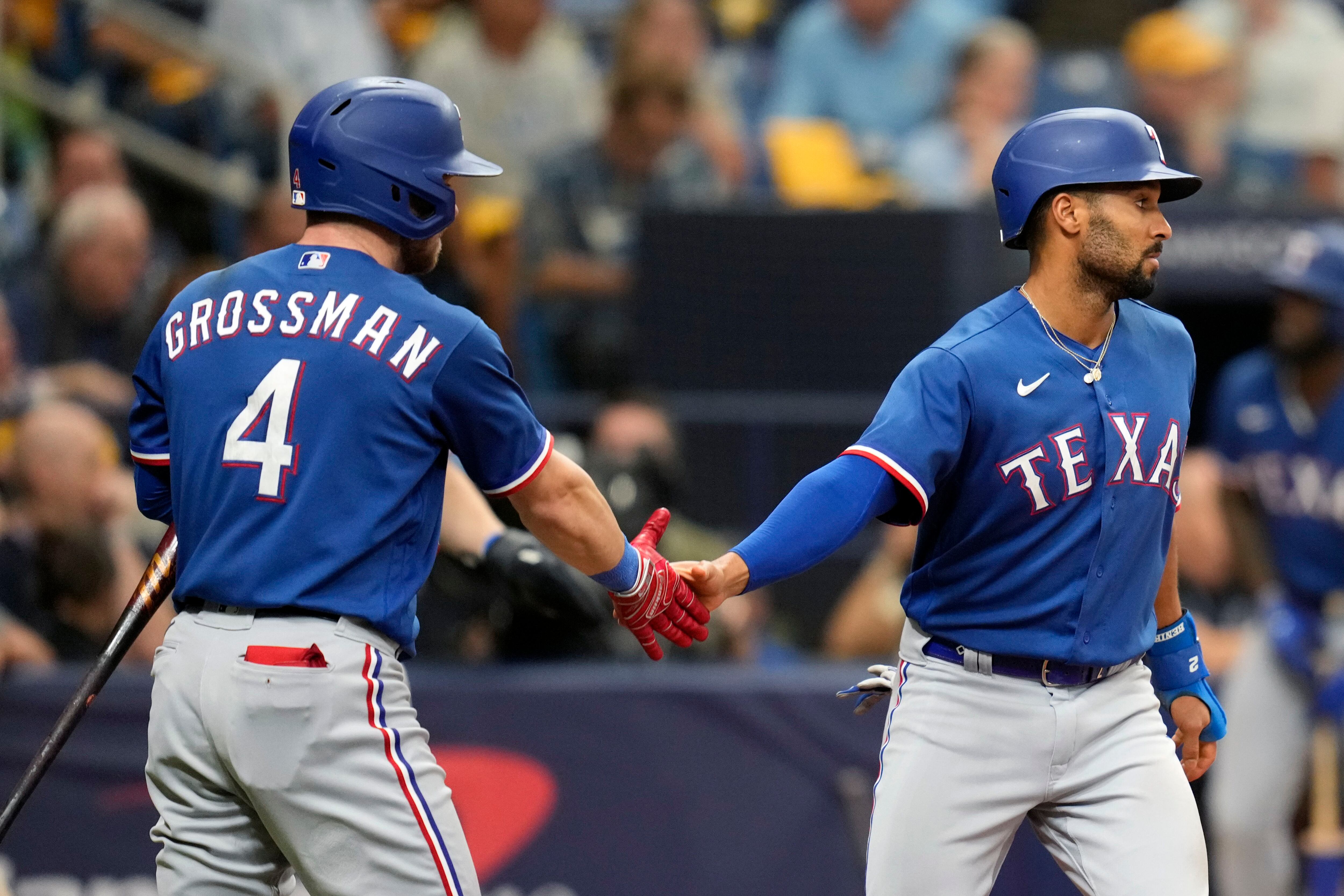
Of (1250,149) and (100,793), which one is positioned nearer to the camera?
(100,793)

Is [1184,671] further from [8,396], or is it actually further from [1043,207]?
[8,396]

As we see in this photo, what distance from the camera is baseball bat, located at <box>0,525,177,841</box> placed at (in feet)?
11.7

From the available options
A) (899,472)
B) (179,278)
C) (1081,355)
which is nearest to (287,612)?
(899,472)

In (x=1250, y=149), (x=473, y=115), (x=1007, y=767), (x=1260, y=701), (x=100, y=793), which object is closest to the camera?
(x=1007, y=767)

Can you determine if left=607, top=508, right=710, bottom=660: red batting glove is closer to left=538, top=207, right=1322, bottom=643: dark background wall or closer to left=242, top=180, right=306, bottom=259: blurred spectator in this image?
left=538, top=207, right=1322, bottom=643: dark background wall

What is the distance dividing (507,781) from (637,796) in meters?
0.43

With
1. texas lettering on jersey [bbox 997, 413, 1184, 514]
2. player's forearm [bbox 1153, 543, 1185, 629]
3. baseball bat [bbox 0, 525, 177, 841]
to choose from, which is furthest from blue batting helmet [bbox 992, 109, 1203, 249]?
baseball bat [bbox 0, 525, 177, 841]

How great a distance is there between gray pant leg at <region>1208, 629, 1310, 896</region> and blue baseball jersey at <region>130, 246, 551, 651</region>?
3980 millimetres

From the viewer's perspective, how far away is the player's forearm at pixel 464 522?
14.0 ft

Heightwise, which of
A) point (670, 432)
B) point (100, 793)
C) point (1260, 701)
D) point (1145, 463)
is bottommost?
point (100, 793)

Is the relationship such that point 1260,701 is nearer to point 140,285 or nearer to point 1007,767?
point 1007,767

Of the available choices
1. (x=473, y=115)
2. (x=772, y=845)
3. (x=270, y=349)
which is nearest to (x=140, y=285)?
(x=473, y=115)

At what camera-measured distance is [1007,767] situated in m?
3.55

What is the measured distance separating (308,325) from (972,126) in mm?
6494
